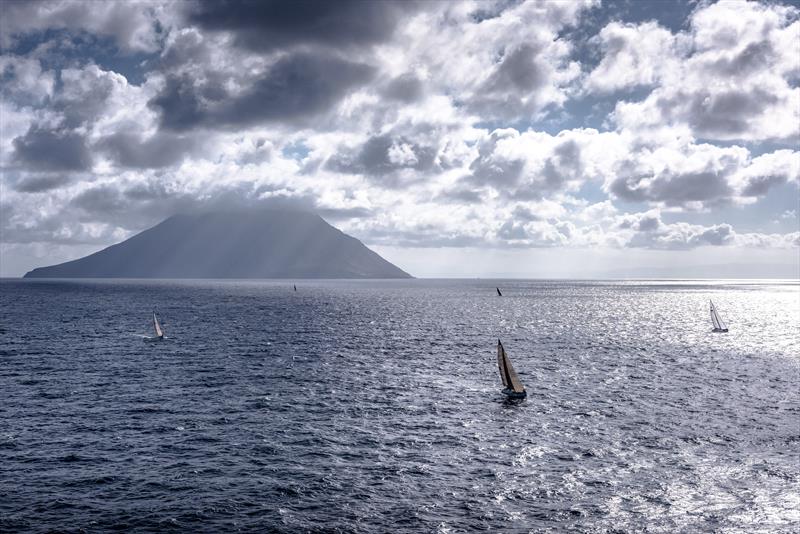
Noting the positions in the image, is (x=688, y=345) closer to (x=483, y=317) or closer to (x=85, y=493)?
(x=483, y=317)


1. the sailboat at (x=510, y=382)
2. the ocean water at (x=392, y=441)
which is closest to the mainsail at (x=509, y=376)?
the sailboat at (x=510, y=382)

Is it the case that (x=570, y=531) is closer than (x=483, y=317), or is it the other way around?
(x=570, y=531)

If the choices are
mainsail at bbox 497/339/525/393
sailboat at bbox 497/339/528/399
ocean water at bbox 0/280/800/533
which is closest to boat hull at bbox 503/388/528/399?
sailboat at bbox 497/339/528/399

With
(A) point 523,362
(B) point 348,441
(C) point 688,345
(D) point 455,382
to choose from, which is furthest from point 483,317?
(B) point 348,441

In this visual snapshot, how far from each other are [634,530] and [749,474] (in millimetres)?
13871

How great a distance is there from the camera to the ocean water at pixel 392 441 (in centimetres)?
3341

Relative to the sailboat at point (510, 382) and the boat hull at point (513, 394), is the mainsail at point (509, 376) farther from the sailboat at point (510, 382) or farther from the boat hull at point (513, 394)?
the boat hull at point (513, 394)

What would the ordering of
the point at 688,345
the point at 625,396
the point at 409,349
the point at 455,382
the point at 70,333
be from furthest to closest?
the point at 70,333, the point at 688,345, the point at 409,349, the point at 455,382, the point at 625,396

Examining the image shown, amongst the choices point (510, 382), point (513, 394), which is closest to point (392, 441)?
point (513, 394)

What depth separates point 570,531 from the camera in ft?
102

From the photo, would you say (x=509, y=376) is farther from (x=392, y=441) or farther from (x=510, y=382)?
(x=392, y=441)

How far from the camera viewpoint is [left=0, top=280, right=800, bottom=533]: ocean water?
33406 mm

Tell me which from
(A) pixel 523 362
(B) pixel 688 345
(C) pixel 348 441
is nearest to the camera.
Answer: (C) pixel 348 441

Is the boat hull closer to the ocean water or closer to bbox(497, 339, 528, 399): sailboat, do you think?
bbox(497, 339, 528, 399): sailboat
